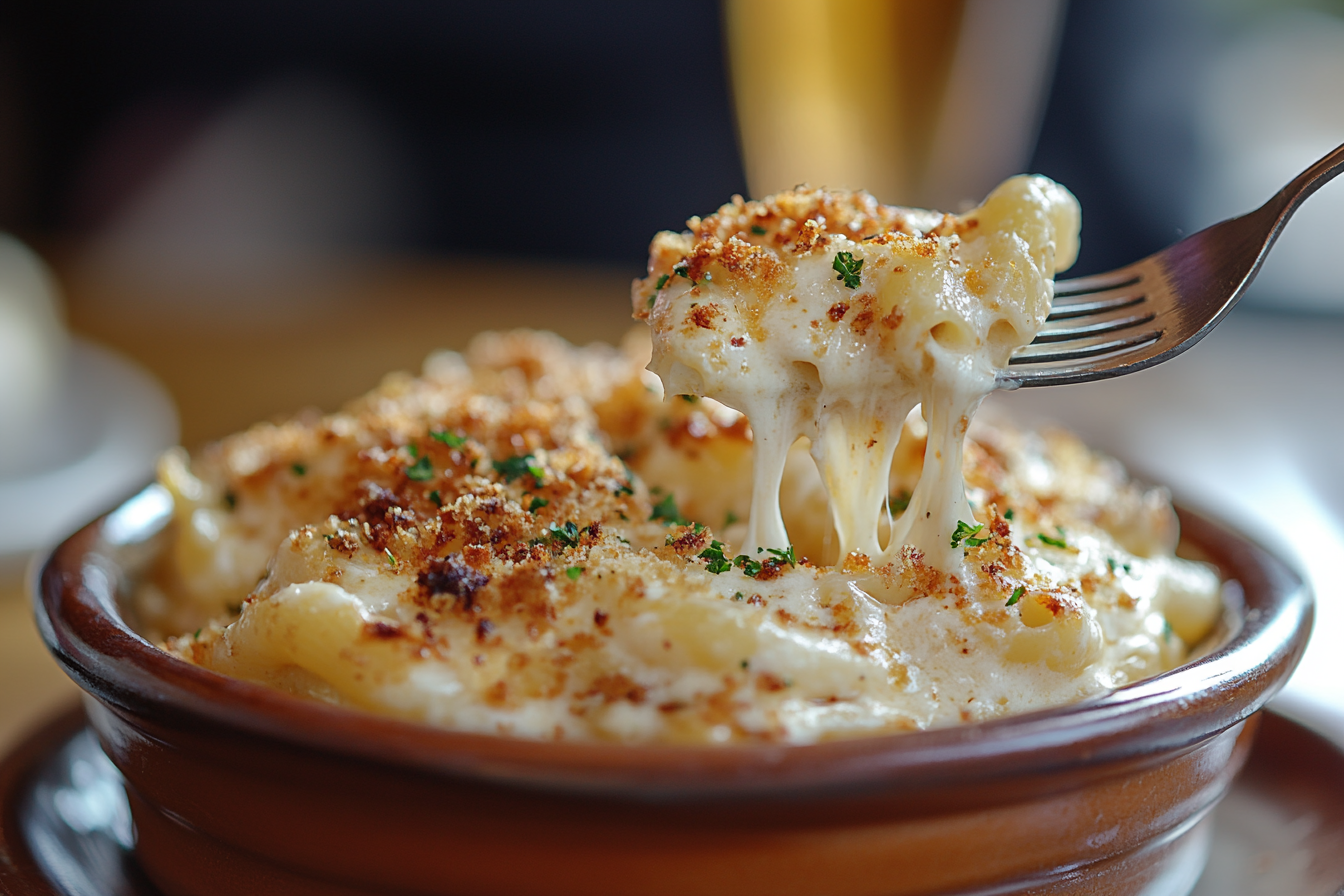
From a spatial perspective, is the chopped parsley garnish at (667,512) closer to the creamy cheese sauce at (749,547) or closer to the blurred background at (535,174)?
the creamy cheese sauce at (749,547)

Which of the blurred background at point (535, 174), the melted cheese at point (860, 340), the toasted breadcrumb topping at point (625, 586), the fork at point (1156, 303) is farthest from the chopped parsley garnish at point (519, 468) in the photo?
the blurred background at point (535, 174)

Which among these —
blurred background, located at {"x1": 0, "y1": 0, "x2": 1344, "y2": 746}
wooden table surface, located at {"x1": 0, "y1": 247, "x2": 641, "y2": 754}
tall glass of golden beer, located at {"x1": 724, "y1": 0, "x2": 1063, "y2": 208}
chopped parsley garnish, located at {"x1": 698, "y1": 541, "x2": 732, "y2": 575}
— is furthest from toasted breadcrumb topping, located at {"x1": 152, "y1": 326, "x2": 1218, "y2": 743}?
wooden table surface, located at {"x1": 0, "y1": 247, "x2": 641, "y2": 754}

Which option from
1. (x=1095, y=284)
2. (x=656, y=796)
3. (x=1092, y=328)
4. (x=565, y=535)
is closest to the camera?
(x=656, y=796)

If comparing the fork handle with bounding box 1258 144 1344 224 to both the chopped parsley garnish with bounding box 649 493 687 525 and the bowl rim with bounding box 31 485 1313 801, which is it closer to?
the bowl rim with bounding box 31 485 1313 801

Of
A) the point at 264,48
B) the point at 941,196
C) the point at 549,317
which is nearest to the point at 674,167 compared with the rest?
the point at 549,317

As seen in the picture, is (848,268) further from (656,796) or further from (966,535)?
(656,796)

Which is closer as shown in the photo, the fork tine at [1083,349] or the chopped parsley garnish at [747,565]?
the chopped parsley garnish at [747,565]

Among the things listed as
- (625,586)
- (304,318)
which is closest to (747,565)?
(625,586)
